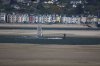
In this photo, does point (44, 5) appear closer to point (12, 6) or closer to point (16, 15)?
point (12, 6)

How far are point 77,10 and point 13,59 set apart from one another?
127954mm

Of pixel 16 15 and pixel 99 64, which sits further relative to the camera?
pixel 16 15

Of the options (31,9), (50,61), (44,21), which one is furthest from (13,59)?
(31,9)

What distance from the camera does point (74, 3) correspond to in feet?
535

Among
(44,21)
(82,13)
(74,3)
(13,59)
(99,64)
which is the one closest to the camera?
(99,64)

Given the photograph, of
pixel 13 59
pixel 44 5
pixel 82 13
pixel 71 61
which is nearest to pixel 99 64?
pixel 71 61

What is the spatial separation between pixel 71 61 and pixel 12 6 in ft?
436

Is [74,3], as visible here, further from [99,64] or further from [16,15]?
[99,64]

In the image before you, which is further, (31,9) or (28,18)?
(31,9)

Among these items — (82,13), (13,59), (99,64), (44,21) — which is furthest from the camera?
(82,13)

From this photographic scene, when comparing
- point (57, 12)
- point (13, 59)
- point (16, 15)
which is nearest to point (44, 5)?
point (57, 12)

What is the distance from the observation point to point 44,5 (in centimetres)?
15625

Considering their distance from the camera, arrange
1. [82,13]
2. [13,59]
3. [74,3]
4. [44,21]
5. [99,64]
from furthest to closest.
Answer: [74,3], [82,13], [44,21], [13,59], [99,64]

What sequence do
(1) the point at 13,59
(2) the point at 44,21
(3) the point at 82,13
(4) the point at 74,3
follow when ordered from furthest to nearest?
(4) the point at 74,3 < (3) the point at 82,13 < (2) the point at 44,21 < (1) the point at 13,59
